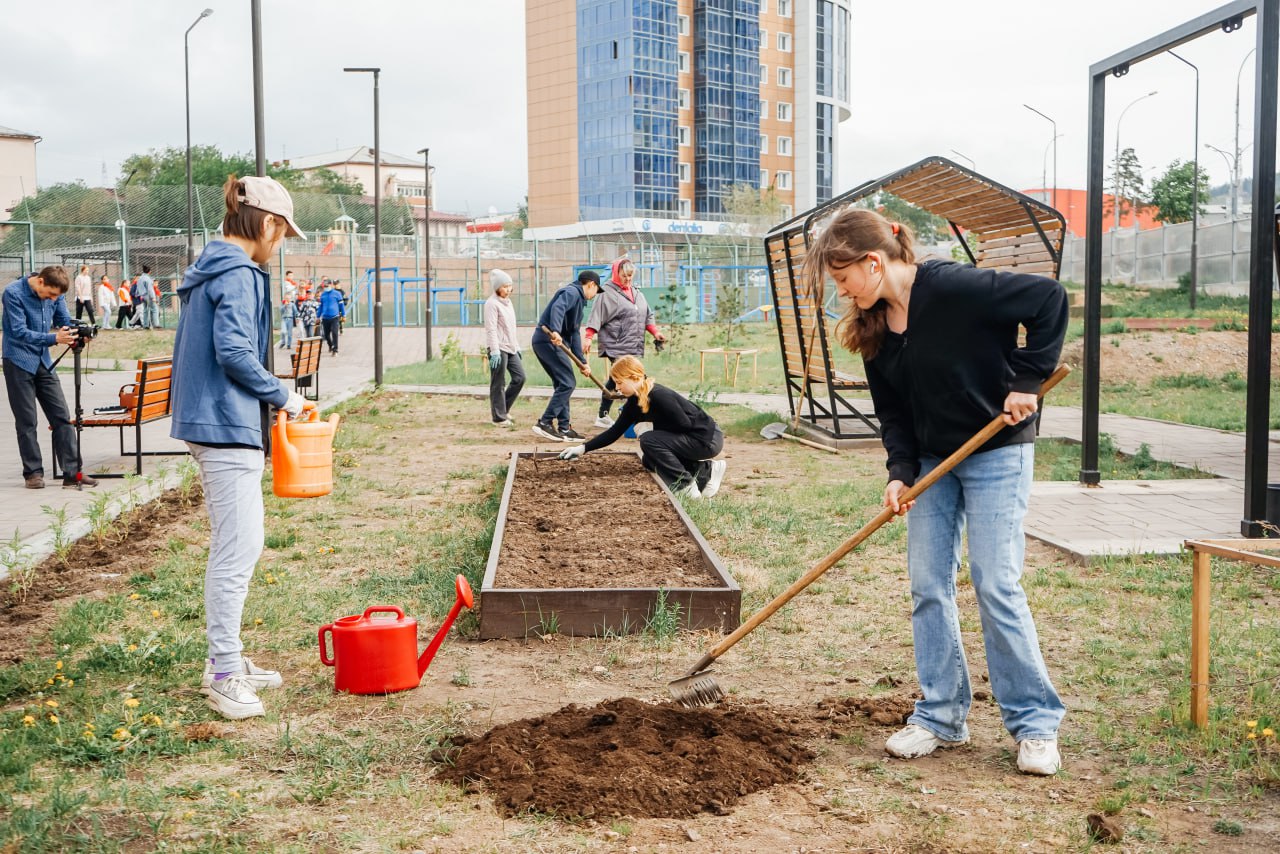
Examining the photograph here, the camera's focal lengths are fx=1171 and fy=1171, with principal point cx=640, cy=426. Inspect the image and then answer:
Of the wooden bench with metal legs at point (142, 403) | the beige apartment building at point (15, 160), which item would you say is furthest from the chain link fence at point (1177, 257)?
the beige apartment building at point (15, 160)

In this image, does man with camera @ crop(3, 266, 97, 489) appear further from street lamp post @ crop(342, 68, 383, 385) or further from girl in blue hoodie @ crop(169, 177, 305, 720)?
street lamp post @ crop(342, 68, 383, 385)

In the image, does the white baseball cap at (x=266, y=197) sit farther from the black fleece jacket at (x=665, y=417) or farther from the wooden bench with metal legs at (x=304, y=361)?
the wooden bench with metal legs at (x=304, y=361)

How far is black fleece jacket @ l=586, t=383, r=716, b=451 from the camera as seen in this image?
27.1ft

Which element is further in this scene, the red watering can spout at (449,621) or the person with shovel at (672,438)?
the person with shovel at (672,438)

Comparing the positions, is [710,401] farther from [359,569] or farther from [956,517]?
[956,517]

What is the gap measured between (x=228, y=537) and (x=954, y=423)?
2.50m

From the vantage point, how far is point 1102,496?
8.28 metres

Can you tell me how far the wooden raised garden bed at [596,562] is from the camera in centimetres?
511

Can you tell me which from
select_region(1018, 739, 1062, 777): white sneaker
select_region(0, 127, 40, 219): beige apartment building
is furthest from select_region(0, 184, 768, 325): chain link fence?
select_region(0, 127, 40, 219): beige apartment building

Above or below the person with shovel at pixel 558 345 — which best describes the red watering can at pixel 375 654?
below

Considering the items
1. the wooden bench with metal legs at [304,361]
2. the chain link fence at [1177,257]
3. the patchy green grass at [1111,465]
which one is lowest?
the patchy green grass at [1111,465]

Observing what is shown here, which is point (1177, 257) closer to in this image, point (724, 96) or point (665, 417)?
point (665, 417)

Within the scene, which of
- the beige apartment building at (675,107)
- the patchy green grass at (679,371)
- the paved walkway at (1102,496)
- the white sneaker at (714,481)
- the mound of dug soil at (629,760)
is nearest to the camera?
the mound of dug soil at (629,760)

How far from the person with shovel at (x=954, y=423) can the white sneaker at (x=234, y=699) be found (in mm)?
2150
